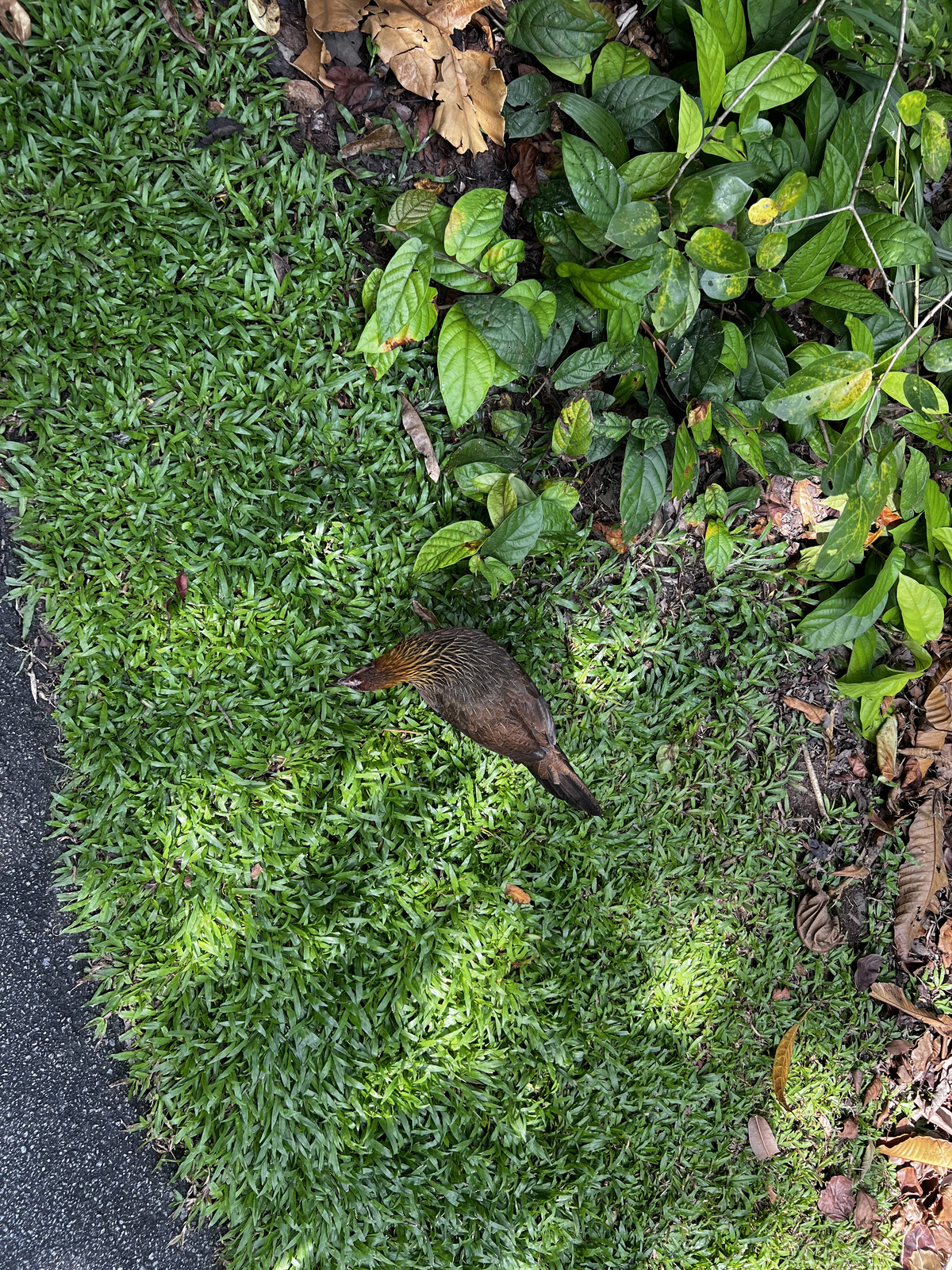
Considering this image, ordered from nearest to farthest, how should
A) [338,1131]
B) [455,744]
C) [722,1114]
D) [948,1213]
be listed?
[338,1131], [455,744], [722,1114], [948,1213]

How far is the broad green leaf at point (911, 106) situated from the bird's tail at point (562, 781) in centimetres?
245

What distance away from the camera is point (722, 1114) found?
326 centimetres

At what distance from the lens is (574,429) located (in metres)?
2.81

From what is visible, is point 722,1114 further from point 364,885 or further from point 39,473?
point 39,473

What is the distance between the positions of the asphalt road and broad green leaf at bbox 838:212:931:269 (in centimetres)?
324

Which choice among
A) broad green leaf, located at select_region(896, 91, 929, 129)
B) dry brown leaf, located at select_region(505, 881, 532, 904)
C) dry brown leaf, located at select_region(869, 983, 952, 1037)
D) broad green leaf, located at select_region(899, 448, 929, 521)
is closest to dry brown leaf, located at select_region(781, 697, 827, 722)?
broad green leaf, located at select_region(899, 448, 929, 521)

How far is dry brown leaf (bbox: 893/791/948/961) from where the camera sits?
3566 mm

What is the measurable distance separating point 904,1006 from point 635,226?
3.54m

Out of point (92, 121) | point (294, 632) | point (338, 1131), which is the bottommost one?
point (338, 1131)

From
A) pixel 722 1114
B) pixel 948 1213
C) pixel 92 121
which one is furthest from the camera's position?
pixel 948 1213

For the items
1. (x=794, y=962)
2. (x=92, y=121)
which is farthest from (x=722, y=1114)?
(x=92, y=121)

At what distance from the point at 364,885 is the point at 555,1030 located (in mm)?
992

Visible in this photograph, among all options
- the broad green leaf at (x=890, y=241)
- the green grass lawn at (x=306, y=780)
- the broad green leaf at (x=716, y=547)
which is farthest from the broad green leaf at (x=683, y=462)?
the broad green leaf at (x=890, y=241)

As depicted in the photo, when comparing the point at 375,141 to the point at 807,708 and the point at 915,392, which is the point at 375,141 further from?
the point at 807,708
